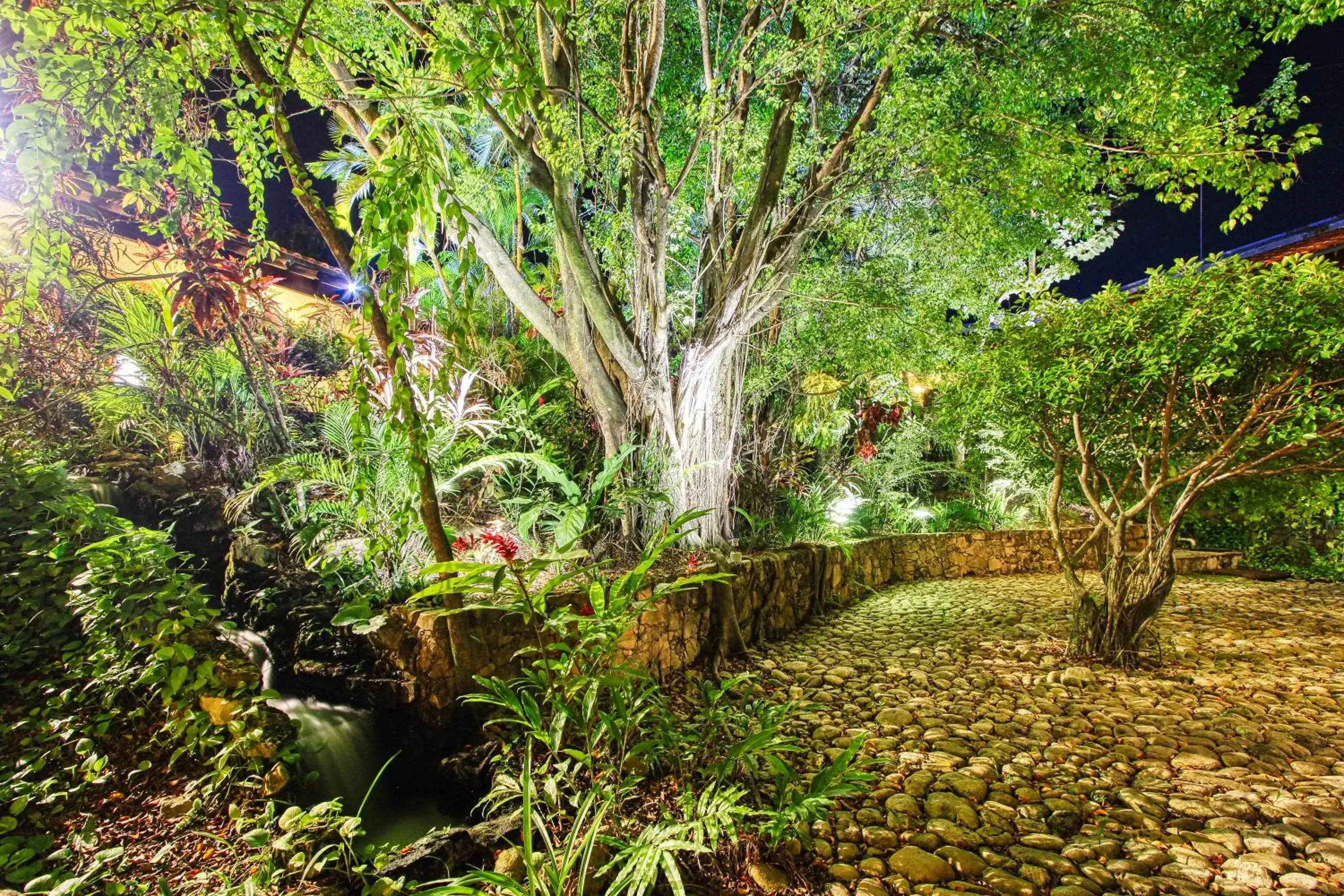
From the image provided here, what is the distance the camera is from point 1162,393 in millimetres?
2732

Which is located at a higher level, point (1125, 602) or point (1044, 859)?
point (1125, 602)

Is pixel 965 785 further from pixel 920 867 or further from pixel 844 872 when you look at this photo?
pixel 844 872

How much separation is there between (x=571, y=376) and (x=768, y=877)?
367 centimetres

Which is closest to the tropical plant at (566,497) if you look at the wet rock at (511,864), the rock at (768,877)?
the wet rock at (511,864)

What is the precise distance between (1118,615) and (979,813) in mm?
1668

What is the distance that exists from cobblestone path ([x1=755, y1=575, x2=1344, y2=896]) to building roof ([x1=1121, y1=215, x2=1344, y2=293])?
4.69 m

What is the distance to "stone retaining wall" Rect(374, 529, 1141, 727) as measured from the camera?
2.34 m

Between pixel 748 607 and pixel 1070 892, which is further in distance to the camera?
pixel 748 607

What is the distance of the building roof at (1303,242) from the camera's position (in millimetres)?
5801

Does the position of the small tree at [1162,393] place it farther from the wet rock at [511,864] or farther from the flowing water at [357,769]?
the flowing water at [357,769]

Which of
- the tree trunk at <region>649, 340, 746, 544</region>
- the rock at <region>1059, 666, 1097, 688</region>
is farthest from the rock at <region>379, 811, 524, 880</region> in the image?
the rock at <region>1059, 666, 1097, 688</region>

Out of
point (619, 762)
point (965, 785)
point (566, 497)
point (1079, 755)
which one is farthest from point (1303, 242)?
point (619, 762)

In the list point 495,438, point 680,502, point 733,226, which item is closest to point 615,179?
point 733,226

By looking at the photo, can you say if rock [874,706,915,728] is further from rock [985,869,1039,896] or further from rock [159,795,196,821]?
rock [159,795,196,821]
